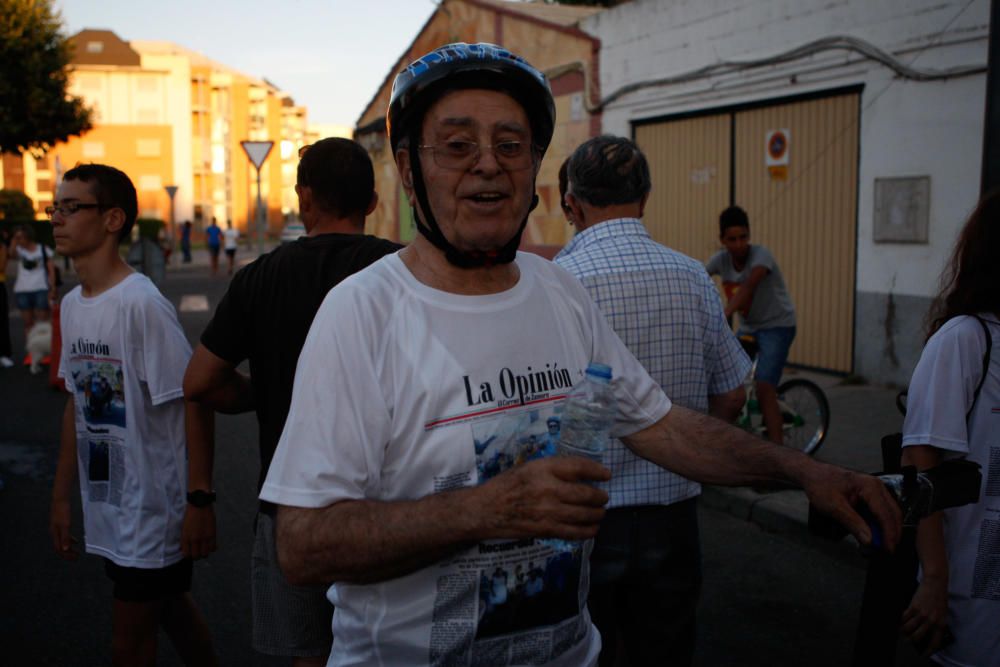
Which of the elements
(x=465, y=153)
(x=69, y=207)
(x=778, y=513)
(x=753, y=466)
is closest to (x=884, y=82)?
(x=778, y=513)

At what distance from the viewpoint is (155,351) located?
3.32 m

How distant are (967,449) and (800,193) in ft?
29.5

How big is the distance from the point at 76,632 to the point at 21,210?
50414mm

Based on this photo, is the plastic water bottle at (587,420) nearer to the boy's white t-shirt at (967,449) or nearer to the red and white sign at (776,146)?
the boy's white t-shirt at (967,449)

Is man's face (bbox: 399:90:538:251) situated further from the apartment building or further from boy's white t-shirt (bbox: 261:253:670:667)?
the apartment building

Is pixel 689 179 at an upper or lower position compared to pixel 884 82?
lower

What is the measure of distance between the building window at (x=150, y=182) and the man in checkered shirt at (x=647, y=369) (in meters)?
68.9

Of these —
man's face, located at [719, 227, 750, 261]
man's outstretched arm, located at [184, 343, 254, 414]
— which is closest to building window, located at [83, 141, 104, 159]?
man's face, located at [719, 227, 750, 261]

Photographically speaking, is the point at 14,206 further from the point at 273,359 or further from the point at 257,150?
the point at 273,359

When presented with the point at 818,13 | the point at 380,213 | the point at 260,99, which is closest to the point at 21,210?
the point at 380,213

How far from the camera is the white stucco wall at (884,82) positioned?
29.7 ft

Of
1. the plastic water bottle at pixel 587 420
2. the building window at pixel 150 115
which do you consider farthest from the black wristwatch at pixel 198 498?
the building window at pixel 150 115

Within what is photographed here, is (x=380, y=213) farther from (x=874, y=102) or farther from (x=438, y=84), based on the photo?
(x=438, y=84)

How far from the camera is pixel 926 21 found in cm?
932
